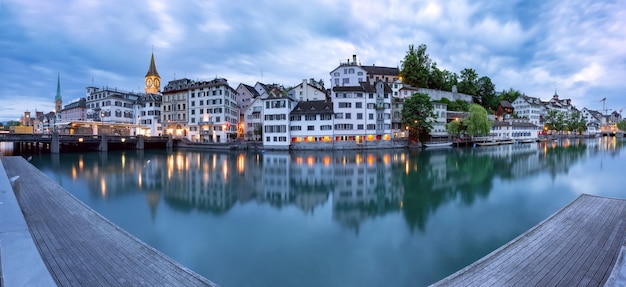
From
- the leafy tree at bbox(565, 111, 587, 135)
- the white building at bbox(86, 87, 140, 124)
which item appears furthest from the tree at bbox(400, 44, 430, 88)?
the white building at bbox(86, 87, 140, 124)

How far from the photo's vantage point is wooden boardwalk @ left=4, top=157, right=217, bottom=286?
252 inches

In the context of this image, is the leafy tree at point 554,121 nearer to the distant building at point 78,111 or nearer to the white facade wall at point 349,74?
the white facade wall at point 349,74

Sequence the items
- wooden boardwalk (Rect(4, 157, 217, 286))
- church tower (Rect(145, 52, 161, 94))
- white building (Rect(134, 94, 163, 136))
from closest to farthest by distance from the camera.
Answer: wooden boardwalk (Rect(4, 157, 217, 286)), white building (Rect(134, 94, 163, 136)), church tower (Rect(145, 52, 161, 94))

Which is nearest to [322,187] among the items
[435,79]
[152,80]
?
[435,79]

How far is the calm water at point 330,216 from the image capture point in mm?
8836

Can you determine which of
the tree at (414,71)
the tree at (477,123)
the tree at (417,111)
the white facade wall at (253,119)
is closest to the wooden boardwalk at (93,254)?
the white facade wall at (253,119)

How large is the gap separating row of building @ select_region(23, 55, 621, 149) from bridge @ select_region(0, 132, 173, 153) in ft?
15.4

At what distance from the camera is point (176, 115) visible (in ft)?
219

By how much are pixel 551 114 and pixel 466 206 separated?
108900 millimetres

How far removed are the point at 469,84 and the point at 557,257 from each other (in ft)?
298

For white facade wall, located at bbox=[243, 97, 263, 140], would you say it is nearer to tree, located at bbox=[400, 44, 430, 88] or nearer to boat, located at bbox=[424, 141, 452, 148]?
boat, located at bbox=[424, 141, 452, 148]

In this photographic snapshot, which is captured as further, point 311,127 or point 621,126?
point 621,126

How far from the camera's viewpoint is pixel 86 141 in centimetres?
4975

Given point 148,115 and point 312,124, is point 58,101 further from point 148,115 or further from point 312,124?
point 312,124
